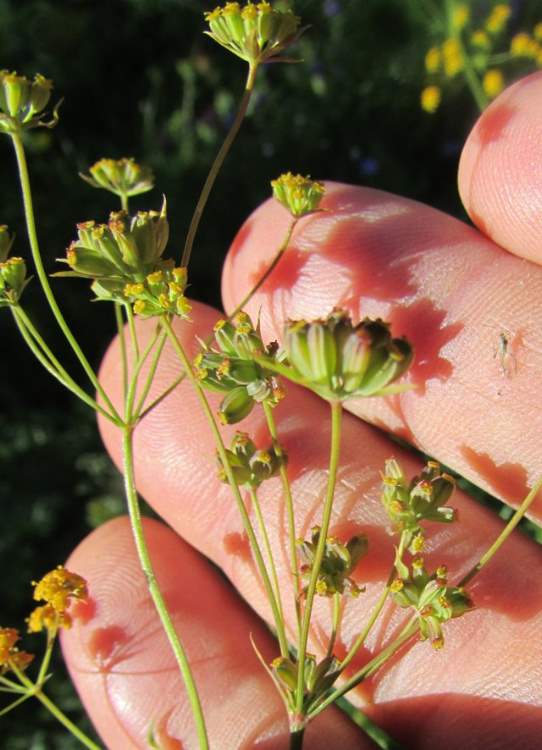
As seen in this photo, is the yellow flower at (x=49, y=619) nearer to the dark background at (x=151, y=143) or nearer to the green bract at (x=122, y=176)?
the green bract at (x=122, y=176)

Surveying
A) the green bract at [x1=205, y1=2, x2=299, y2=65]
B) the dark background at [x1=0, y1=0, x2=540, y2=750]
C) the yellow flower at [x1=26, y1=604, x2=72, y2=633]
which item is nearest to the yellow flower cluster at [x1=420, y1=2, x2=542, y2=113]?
the dark background at [x1=0, y1=0, x2=540, y2=750]

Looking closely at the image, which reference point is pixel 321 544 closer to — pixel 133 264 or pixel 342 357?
pixel 342 357

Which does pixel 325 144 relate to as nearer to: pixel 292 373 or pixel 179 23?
pixel 179 23

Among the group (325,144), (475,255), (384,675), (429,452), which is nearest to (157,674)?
(384,675)

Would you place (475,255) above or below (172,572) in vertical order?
above

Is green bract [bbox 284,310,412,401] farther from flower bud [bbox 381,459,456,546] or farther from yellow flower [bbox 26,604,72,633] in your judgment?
yellow flower [bbox 26,604,72,633]

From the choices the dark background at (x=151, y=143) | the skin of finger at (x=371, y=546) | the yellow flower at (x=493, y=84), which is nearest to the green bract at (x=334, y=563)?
the skin of finger at (x=371, y=546)

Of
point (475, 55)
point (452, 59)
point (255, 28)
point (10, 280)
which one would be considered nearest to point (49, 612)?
point (10, 280)

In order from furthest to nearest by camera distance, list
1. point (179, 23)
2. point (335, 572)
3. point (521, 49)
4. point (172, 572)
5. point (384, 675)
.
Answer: point (179, 23), point (521, 49), point (172, 572), point (384, 675), point (335, 572)
